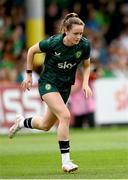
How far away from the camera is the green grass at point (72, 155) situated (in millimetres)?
10852

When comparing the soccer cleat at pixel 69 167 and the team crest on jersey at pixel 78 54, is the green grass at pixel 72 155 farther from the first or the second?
the team crest on jersey at pixel 78 54

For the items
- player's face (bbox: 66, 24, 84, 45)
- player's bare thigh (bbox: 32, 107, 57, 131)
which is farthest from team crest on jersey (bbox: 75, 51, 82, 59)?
player's bare thigh (bbox: 32, 107, 57, 131)

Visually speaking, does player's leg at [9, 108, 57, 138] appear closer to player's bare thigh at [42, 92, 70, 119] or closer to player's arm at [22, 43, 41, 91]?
player's bare thigh at [42, 92, 70, 119]

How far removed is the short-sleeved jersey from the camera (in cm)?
1152

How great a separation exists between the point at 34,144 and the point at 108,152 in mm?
2730

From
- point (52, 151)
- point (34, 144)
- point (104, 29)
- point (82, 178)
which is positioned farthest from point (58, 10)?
point (82, 178)

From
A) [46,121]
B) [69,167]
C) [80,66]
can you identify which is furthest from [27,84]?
[80,66]

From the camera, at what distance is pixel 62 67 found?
11578mm

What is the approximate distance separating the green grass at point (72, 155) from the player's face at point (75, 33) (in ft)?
5.96

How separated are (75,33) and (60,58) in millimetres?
485

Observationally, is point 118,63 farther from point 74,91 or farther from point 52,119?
point 52,119

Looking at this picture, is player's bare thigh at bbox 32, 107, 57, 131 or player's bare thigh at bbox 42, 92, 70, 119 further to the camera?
player's bare thigh at bbox 32, 107, 57, 131

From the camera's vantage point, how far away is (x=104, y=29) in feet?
84.6

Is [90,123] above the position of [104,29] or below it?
below
